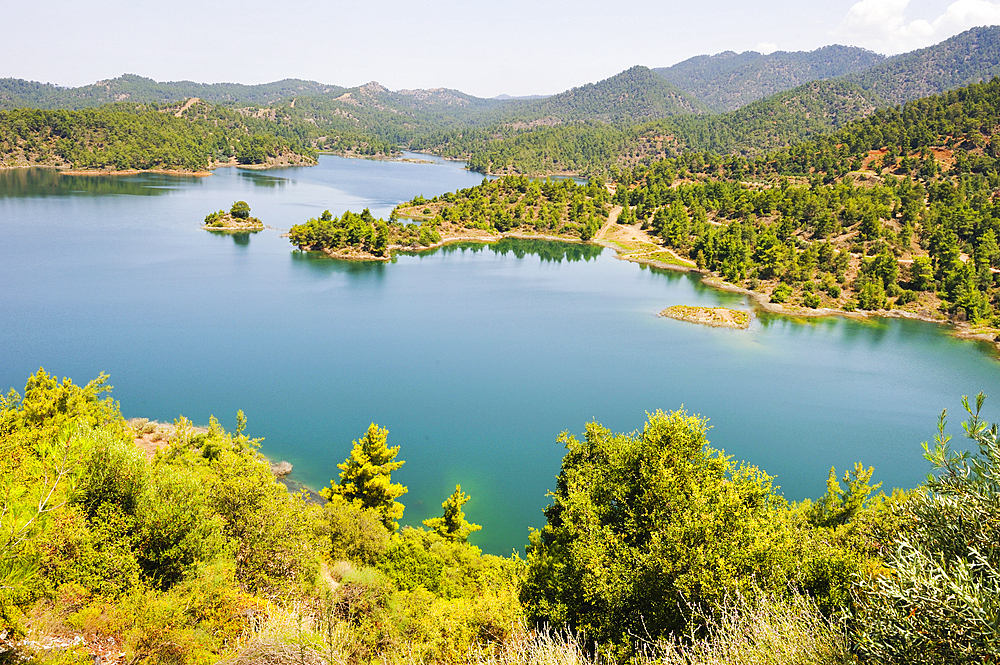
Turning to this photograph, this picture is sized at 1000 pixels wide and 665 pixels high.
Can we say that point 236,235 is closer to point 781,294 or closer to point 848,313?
point 781,294

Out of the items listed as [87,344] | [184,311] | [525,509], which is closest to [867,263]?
[525,509]

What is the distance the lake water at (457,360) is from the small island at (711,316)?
5.11ft

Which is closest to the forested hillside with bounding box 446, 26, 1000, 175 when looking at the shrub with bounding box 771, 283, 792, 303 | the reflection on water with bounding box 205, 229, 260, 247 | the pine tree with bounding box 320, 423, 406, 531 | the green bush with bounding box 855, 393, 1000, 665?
the reflection on water with bounding box 205, 229, 260, 247

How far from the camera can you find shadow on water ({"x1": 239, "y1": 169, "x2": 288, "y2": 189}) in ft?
402

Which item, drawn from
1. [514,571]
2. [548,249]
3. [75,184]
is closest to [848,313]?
[548,249]

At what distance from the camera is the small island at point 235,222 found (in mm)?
77812

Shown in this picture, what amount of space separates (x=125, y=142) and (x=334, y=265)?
3847 inches

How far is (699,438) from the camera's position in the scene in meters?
13.4

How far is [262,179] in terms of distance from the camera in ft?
430

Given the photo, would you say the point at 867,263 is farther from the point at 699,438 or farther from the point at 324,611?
the point at 324,611

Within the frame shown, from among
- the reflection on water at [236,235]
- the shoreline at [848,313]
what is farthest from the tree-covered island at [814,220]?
the reflection on water at [236,235]

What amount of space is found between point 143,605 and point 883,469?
98.8ft

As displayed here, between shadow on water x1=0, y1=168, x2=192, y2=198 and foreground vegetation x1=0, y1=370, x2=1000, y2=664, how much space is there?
9955 cm

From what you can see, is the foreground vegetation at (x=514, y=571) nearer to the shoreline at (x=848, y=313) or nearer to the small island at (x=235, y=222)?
the shoreline at (x=848, y=313)
